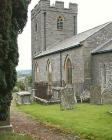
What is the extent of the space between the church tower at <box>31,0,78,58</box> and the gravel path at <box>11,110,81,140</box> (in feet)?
82.3

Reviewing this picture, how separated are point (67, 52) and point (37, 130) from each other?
17.2 m

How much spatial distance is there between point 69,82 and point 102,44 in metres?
5.30

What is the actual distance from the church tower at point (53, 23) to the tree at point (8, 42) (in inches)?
1083

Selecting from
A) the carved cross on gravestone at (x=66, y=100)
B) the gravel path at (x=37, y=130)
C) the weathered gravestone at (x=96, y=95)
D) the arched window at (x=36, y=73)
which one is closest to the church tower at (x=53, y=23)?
the arched window at (x=36, y=73)

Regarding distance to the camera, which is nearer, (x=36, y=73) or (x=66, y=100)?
(x=66, y=100)

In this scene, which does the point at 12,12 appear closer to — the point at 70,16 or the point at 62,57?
the point at 62,57

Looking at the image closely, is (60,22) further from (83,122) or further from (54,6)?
(83,122)

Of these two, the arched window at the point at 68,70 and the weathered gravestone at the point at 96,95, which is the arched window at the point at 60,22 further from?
the weathered gravestone at the point at 96,95

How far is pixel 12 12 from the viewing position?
466 inches

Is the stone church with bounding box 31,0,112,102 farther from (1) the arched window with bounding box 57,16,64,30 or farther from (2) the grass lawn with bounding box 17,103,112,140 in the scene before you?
(2) the grass lawn with bounding box 17,103,112,140

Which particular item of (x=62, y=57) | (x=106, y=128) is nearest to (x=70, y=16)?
(x=62, y=57)

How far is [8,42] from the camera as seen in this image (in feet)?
36.2

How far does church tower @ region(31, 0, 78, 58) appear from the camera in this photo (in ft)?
131

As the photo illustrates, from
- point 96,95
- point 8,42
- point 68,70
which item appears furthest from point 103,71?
point 8,42
